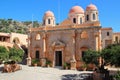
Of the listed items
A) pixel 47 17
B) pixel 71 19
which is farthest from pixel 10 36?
pixel 71 19

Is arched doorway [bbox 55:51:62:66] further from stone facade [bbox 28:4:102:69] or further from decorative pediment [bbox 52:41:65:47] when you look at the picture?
decorative pediment [bbox 52:41:65:47]

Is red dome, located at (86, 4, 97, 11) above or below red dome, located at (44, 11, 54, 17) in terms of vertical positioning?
above

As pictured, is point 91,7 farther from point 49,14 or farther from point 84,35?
point 49,14

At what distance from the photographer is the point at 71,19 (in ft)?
139

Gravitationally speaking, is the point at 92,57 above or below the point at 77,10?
below

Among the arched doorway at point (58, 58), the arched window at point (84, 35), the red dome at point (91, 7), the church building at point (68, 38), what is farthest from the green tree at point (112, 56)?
the red dome at point (91, 7)

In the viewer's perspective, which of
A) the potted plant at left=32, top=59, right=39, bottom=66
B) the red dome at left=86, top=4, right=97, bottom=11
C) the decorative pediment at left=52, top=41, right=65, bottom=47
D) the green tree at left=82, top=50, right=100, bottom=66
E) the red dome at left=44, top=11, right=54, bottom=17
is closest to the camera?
the green tree at left=82, top=50, right=100, bottom=66

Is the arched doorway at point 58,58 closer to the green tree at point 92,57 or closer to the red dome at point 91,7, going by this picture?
the red dome at point 91,7

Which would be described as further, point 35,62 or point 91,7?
point 91,7

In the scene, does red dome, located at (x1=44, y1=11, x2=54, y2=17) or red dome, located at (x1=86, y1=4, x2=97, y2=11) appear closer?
red dome, located at (x1=86, y1=4, x2=97, y2=11)

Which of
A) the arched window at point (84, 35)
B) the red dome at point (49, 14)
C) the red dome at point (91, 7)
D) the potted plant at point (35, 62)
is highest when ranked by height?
the red dome at point (91, 7)

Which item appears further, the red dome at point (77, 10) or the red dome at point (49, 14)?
the red dome at point (49, 14)

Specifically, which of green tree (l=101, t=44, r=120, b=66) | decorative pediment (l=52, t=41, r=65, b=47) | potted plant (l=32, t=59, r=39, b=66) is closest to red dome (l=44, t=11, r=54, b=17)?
decorative pediment (l=52, t=41, r=65, b=47)

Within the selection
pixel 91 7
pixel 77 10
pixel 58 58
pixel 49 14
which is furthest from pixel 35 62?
pixel 91 7
